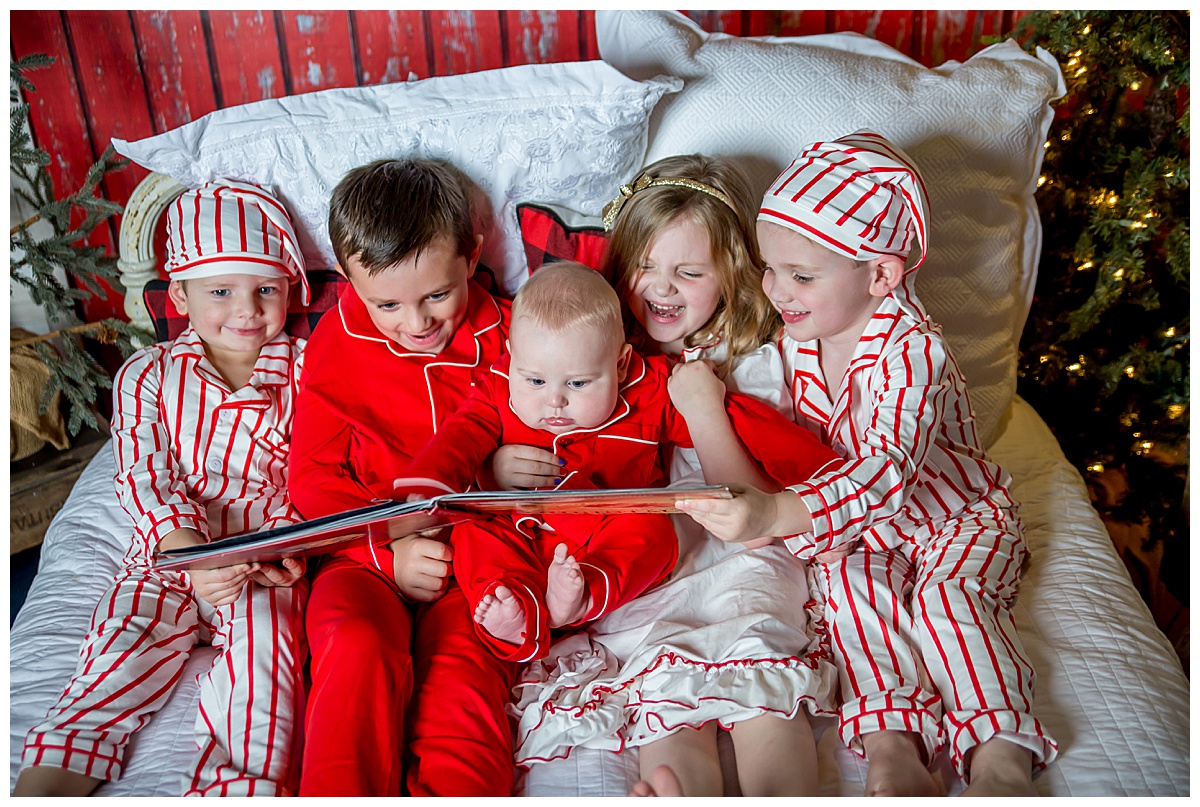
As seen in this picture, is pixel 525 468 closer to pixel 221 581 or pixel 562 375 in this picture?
pixel 562 375

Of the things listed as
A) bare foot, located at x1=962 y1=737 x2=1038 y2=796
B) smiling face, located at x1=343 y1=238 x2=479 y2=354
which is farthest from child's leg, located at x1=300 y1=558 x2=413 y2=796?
bare foot, located at x1=962 y1=737 x2=1038 y2=796

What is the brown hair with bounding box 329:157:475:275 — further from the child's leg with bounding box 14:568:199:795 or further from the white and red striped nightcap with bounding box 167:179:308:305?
the child's leg with bounding box 14:568:199:795

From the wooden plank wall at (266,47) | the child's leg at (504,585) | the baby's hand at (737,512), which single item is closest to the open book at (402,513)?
the baby's hand at (737,512)

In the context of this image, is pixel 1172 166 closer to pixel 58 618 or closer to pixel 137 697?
pixel 137 697

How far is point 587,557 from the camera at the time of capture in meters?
1.39

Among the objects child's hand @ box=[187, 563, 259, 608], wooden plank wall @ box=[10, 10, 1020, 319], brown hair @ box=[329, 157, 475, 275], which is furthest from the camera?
wooden plank wall @ box=[10, 10, 1020, 319]

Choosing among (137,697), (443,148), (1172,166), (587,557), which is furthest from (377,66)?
Result: (1172,166)

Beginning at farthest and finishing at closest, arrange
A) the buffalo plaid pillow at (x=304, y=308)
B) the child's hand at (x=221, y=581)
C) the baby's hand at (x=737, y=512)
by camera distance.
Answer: the buffalo plaid pillow at (x=304, y=308) < the child's hand at (x=221, y=581) < the baby's hand at (x=737, y=512)

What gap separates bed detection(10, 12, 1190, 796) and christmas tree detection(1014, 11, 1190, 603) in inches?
6.6

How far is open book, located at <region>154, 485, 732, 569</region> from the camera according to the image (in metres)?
1.11

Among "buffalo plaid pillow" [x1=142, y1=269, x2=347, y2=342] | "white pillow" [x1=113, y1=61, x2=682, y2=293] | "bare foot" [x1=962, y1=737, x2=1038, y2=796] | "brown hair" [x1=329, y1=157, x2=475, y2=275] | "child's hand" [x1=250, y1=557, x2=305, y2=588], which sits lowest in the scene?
"bare foot" [x1=962, y1=737, x2=1038, y2=796]

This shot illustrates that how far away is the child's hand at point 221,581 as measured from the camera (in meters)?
1.32

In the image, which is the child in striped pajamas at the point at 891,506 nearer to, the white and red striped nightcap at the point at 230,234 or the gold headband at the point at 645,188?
the gold headband at the point at 645,188

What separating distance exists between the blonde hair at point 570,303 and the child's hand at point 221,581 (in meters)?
0.56
